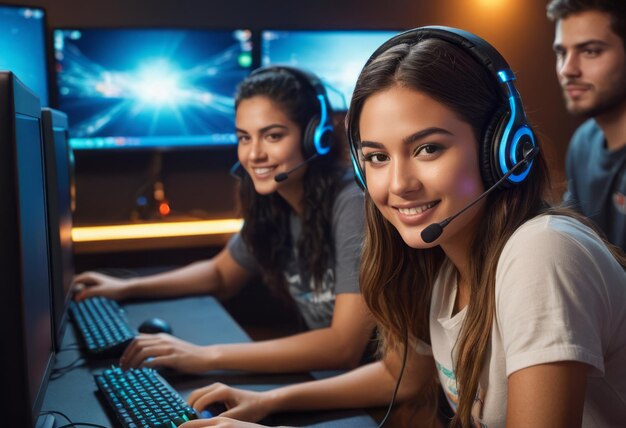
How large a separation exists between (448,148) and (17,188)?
1.77 feet

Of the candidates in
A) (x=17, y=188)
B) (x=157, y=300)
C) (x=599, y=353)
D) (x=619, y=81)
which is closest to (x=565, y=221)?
(x=599, y=353)

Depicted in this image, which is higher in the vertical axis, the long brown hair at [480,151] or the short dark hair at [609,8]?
the short dark hair at [609,8]

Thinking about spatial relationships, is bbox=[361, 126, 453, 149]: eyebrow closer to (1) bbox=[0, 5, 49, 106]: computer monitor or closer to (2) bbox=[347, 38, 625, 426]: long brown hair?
(2) bbox=[347, 38, 625, 426]: long brown hair

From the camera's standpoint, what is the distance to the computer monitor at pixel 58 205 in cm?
120

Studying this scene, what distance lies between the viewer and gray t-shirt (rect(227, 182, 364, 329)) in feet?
5.26

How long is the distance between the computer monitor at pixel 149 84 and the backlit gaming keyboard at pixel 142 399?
1.54 meters

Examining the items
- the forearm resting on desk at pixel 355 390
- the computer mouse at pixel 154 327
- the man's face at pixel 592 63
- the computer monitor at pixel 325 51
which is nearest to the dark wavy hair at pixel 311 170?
the computer mouse at pixel 154 327

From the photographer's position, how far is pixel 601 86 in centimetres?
230

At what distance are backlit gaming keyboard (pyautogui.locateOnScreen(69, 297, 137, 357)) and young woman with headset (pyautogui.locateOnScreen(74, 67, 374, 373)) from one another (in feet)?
0.20

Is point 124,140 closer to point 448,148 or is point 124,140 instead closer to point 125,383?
point 125,383

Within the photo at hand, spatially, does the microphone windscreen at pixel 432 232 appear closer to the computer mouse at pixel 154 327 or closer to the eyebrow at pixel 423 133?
the eyebrow at pixel 423 133

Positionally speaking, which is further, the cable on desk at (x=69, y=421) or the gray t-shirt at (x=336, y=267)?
the gray t-shirt at (x=336, y=267)

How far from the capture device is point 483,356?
102 cm

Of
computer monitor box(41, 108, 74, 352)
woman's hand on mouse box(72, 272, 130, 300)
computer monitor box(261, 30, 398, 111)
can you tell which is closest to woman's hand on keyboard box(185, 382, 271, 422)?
computer monitor box(41, 108, 74, 352)
